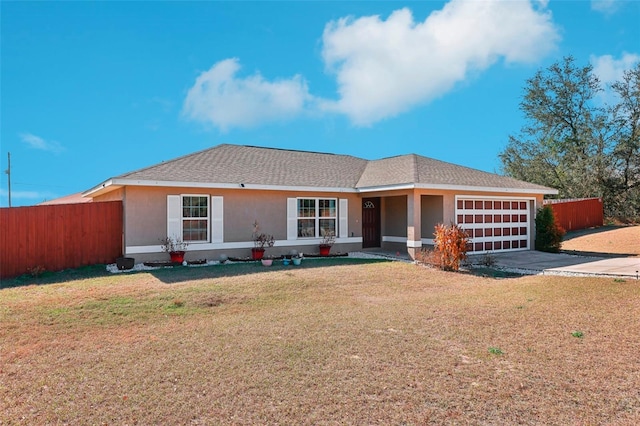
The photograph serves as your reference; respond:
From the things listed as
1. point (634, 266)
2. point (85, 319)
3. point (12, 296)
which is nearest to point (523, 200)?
point (634, 266)

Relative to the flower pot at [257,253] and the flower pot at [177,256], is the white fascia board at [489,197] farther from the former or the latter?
the flower pot at [177,256]

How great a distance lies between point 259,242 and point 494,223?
34.2ft

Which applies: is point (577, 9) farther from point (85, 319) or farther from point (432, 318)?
point (85, 319)

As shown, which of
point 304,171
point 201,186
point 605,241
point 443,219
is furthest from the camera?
point 605,241

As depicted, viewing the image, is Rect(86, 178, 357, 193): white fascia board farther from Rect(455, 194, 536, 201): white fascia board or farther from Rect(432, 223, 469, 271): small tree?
Rect(432, 223, 469, 271): small tree

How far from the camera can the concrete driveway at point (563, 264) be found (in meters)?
12.6

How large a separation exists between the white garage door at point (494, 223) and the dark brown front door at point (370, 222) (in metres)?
3.93

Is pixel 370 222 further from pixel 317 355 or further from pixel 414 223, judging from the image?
pixel 317 355

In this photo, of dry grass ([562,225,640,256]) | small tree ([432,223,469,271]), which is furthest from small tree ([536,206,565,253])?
small tree ([432,223,469,271])

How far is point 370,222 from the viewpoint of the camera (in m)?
19.2

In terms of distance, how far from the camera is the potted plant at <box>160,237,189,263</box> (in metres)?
14.0

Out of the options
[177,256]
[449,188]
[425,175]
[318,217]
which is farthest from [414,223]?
[177,256]

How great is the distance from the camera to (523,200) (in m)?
19.5

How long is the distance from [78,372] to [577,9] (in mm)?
18227
